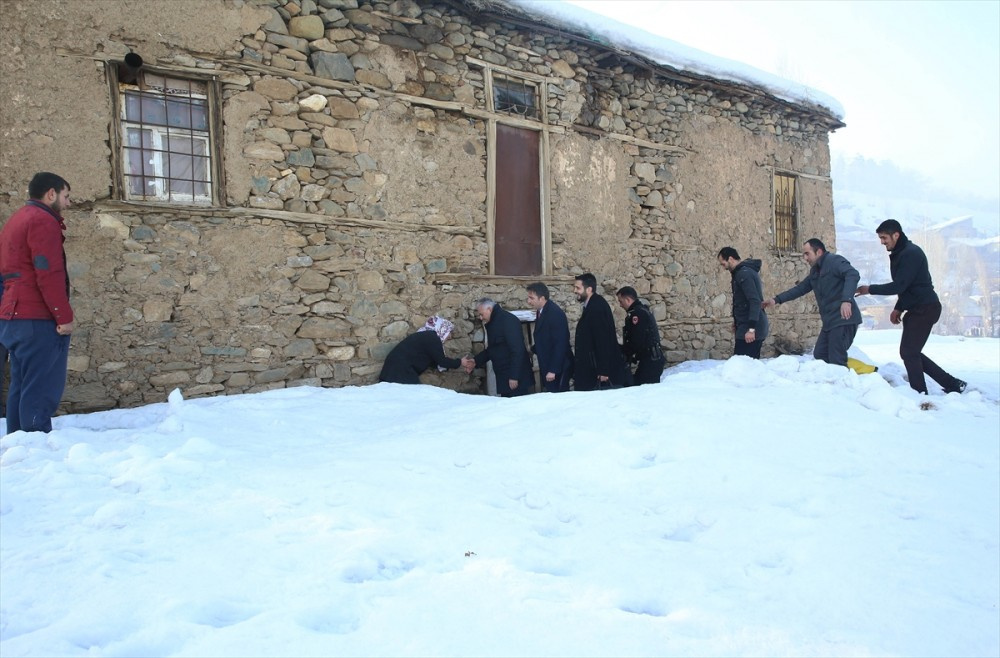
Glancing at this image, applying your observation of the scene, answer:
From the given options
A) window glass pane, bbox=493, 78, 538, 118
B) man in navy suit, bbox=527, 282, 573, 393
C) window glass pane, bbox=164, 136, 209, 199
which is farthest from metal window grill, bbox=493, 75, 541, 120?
window glass pane, bbox=164, 136, 209, 199

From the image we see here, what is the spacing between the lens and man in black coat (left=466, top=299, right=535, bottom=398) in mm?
6586

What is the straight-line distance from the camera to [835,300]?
622cm

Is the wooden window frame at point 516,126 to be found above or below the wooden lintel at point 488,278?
above

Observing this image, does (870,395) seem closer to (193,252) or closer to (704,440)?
(704,440)

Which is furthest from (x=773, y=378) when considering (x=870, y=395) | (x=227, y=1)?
(x=227, y=1)

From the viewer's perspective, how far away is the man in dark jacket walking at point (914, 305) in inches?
235

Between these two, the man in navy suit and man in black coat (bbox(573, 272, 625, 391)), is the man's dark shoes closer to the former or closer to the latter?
man in black coat (bbox(573, 272, 625, 391))

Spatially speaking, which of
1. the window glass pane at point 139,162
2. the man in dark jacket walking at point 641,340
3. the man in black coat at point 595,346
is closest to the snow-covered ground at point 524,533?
the man in black coat at point 595,346

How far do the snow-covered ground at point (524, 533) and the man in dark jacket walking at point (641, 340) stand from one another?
2.25 m

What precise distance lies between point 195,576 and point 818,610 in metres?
2.10

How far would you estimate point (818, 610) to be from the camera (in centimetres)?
220

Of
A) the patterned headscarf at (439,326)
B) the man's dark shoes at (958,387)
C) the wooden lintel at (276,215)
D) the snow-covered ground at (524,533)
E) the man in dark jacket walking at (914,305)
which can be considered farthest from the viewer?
the patterned headscarf at (439,326)

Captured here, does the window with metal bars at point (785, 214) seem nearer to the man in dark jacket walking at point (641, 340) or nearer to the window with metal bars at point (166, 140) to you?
the man in dark jacket walking at point (641, 340)

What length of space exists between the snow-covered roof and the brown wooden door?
1234 mm
